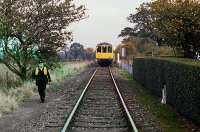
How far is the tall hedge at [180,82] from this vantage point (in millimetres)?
14023

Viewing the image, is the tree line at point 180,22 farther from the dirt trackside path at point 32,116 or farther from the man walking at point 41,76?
the man walking at point 41,76

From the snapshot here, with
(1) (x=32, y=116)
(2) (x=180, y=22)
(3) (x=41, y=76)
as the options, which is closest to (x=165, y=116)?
(1) (x=32, y=116)

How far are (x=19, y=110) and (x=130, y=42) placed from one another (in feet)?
258

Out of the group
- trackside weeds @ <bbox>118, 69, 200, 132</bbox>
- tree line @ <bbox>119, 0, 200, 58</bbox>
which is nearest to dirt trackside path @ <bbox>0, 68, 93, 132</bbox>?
trackside weeds @ <bbox>118, 69, 200, 132</bbox>

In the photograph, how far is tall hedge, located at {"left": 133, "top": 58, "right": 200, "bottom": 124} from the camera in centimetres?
1402

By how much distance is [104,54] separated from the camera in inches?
2596

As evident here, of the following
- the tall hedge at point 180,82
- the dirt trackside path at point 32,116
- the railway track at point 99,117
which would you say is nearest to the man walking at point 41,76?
the dirt trackside path at point 32,116

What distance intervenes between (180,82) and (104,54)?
163ft

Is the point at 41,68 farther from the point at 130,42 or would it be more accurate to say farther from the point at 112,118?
the point at 130,42

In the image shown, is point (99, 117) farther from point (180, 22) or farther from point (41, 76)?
point (180, 22)

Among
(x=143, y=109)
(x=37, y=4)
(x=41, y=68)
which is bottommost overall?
(x=143, y=109)

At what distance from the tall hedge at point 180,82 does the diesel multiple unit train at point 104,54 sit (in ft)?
134

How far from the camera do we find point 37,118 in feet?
50.8

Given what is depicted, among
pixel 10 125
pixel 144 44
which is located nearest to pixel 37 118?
pixel 10 125
